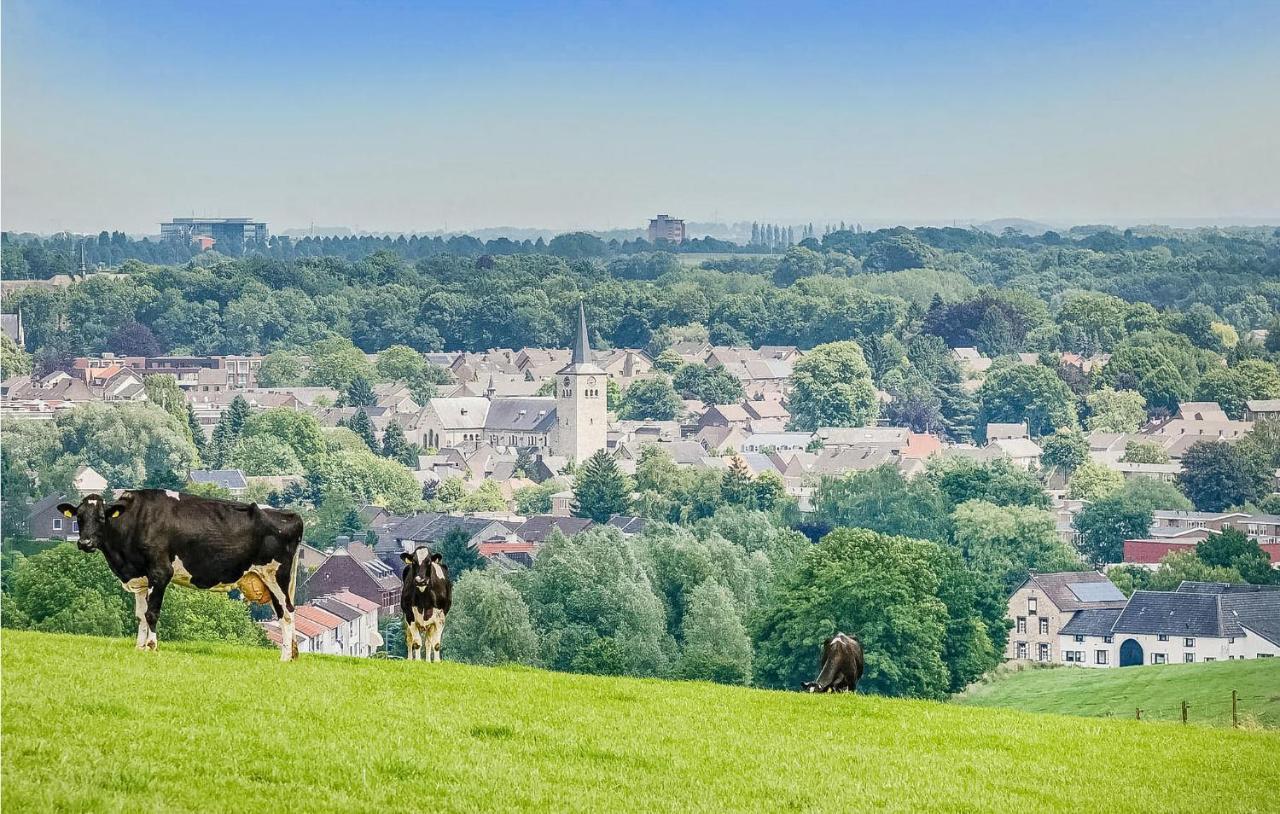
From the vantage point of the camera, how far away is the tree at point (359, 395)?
9756cm

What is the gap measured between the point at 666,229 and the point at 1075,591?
111114mm

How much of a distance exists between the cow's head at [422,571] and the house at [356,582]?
107 feet

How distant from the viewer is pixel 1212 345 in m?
104

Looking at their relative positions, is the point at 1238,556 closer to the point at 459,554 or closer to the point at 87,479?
the point at 459,554

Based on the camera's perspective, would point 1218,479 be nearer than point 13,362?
Yes

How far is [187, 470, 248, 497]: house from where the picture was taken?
2642 inches

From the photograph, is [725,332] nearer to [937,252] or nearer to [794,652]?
[937,252]

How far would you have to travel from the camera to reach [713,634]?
3816cm

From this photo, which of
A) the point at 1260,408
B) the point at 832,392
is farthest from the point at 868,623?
the point at 1260,408

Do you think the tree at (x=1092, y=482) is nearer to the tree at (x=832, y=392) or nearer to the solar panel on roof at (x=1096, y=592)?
the solar panel on roof at (x=1096, y=592)

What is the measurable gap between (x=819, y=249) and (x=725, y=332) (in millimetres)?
31362

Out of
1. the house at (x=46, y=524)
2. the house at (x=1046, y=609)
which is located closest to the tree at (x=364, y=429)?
the house at (x=46, y=524)

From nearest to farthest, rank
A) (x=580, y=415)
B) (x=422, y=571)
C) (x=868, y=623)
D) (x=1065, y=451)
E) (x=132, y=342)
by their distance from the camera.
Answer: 1. (x=422, y=571)
2. (x=868, y=623)
3. (x=1065, y=451)
4. (x=580, y=415)
5. (x=132, y=342)

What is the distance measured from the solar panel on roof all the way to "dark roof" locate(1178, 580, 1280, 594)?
152cm
